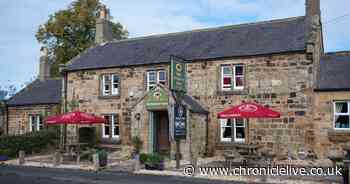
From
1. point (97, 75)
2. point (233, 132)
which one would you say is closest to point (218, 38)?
point (233, 132)

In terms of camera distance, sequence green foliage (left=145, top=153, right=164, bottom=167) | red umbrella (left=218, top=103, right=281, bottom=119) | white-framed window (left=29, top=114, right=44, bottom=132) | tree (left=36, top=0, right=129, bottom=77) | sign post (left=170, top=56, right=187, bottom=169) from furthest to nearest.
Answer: tree (left=36, top=0, right=129, bottom=77) → white-framed window (left=29, top=114, right=44, bottom=132) → sign post (left=170, top=56, right=187, bottom=169) → green foliage (left=145, top=153, right=164, bottom=167) → red umbrella (left=218, top=103, right=281, bottom=119)

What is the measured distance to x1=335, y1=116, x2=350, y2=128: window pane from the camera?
725 inches

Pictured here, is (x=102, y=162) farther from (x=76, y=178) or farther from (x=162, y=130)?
(x=162, y=130)

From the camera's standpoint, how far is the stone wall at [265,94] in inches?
743

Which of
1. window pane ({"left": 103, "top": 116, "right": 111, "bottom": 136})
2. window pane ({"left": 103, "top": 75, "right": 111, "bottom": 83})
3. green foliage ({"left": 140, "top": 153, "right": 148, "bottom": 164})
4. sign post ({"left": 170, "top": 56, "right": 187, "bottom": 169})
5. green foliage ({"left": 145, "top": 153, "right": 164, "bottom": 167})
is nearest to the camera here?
green foliage ({"left": 145, "top": 153, "right": 164, "bottom": 167})

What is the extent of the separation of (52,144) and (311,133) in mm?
15732

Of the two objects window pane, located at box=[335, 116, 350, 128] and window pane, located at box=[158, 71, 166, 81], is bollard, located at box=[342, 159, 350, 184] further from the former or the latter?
window pane, located at box=[158, 71, 166, 81]

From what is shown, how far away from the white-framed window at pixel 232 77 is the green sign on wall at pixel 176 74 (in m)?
3.26

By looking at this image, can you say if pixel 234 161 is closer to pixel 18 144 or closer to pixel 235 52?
pixel 235 52

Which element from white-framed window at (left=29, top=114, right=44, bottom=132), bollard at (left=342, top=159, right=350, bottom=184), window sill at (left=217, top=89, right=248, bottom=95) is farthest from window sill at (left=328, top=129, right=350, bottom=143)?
white-framed window at (left=29, top=114, right=44, bottom=132)

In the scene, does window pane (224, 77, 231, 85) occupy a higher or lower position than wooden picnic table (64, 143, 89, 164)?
higher

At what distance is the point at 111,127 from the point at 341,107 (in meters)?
12.8

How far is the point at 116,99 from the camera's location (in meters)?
23.5

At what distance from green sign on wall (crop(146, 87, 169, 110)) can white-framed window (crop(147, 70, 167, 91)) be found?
181 centimetres
